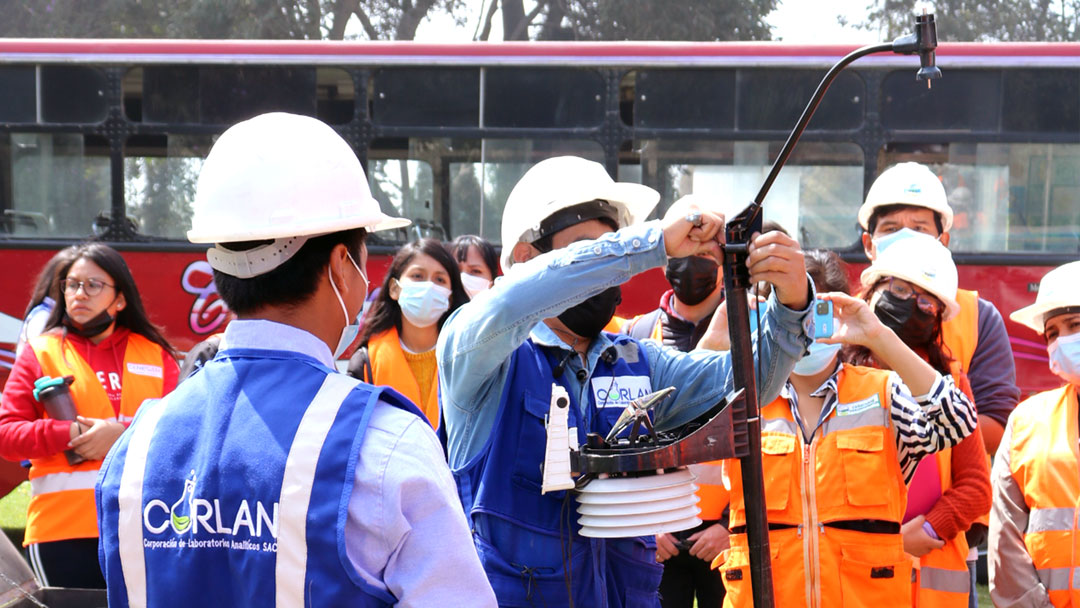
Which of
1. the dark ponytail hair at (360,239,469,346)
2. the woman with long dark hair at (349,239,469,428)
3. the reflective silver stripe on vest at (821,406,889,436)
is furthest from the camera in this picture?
the dark ponytail hair at (360,239,469,346)

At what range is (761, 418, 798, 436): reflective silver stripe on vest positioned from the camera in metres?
3.21

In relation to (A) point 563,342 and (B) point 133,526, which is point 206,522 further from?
(A) point 563,342

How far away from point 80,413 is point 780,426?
2.78m

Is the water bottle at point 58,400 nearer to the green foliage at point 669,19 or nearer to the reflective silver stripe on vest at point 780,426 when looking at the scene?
the reflective silver stripe on vest at point 780,426

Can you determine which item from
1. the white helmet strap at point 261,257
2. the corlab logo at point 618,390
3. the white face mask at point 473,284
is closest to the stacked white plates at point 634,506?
the corlab logo at point 618,390

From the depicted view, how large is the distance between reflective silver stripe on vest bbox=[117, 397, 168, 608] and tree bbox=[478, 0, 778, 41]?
19313 millimetres

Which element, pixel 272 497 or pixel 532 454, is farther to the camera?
pixel 532 454

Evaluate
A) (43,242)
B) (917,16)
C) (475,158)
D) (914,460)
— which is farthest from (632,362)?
(43,242)

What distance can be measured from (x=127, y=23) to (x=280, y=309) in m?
22.1

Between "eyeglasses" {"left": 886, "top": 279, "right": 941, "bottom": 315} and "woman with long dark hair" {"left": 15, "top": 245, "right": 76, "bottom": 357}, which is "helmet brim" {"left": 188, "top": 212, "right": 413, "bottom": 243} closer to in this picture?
"eyeglasses" {"left": 886, "top": 279, "right": 941, "bottom": 315}

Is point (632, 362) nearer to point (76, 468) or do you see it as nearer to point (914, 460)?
point (914, 460)

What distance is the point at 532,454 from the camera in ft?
7.54

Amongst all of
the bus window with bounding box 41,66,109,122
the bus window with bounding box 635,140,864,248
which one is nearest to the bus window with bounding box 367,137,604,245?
the bus window with bounding box 635,140,864,248

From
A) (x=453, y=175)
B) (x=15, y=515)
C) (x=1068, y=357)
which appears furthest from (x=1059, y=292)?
(x=15, y=515)
